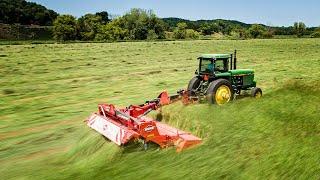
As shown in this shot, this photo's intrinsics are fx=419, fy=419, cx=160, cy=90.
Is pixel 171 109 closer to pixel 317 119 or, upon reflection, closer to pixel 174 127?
pixel 174 127

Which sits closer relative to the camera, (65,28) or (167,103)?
(167,103)

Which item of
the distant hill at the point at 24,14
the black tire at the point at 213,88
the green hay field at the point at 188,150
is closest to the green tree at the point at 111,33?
the distant hill at the point at 24,14

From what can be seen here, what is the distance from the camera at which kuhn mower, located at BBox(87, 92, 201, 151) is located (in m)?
8.67

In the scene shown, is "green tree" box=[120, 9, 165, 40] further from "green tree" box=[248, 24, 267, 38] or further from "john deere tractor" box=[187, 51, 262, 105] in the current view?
"john deere tractor" box=[187, 51, 262, 105]

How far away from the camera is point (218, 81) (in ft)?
40.9

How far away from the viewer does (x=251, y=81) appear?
1427 centimetres

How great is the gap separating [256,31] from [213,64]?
376ft

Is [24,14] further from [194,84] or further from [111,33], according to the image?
[194,84]

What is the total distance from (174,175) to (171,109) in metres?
3.87

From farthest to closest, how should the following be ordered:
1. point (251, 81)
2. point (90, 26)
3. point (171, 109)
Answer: point (90, 26), point (251, 81), point (171, 109)

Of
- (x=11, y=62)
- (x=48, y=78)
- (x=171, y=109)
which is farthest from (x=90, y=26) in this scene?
(x=171, y=109)

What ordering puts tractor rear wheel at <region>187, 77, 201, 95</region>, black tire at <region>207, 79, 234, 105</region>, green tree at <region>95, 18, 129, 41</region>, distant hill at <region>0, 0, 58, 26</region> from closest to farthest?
black tire at <region>207, 79, 234, 105</region>, tractor rear wheel at <region>187, 77, 201, 95</region>, green tree at <region>95, 18, 129, 41</region>, distant hill at <region>0, 0, 58, 26</region>

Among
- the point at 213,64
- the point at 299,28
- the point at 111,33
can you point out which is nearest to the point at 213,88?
the point at 213,64

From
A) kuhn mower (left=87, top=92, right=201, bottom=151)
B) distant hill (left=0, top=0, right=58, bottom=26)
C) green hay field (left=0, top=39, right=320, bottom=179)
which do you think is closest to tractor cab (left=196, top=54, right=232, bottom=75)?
green hay field (left=0, top=39, right=320, bottom=179)
